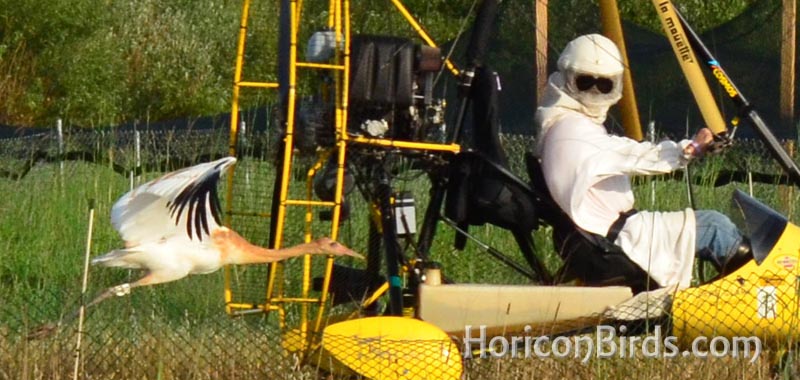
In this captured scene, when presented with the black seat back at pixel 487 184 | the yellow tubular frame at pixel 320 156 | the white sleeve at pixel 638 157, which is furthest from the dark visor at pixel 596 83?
the yellow tubular frame at pixel 320 156

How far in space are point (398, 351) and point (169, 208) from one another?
1.05 metres

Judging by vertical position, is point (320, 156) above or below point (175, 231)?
above

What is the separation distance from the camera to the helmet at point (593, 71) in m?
6.89

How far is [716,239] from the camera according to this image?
685cm

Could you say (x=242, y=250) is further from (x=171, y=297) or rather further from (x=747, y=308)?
(x=171, y=297)

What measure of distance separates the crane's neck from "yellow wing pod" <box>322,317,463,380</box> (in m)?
0.39

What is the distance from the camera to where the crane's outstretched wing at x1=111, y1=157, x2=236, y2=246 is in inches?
246

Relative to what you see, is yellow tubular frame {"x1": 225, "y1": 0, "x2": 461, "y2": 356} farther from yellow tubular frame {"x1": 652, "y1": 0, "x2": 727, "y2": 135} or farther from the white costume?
yellow tubular frame {"x1": 652, "y1": 0, "x2": 727, "y2": 135}

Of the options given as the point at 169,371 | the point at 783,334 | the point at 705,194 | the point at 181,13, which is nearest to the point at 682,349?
the point at 783,334

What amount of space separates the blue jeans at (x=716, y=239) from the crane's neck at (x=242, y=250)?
5.44 feet

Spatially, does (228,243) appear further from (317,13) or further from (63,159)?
(63,159)

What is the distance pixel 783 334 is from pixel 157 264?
253cm

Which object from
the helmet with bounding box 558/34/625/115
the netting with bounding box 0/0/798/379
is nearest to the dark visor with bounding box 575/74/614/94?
the helmet with bounding box 558/34/625/115

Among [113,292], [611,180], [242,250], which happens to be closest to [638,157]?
[611,180]
